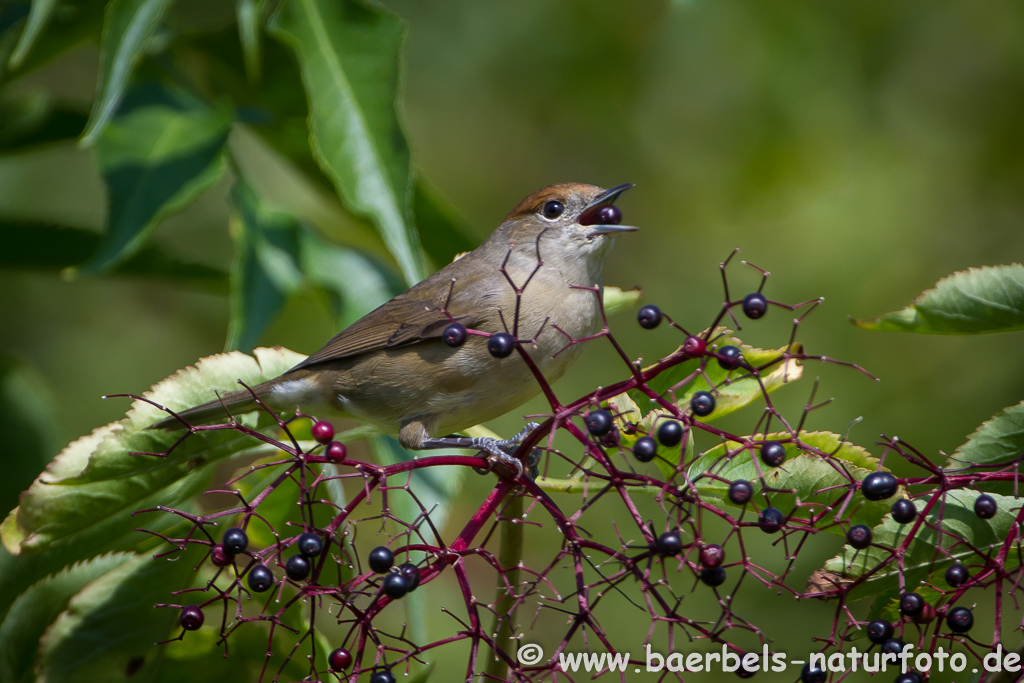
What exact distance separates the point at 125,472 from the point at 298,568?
2.71 ft

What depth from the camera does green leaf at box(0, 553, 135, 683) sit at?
10.2 feet

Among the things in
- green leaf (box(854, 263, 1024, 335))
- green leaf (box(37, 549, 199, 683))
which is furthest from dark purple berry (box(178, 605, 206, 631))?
green leaf (box(854, 263, 1024, 335))

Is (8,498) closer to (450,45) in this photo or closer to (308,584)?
(308,584)

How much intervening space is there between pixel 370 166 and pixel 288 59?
1.00 meters

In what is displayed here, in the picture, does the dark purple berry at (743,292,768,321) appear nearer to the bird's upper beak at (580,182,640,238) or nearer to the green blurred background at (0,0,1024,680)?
the bird's upper beak at (580,182,640,238)

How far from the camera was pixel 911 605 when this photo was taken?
215cm

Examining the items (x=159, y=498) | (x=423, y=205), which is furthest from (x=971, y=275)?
(x=159, y=498)

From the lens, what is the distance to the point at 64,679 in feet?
10.3

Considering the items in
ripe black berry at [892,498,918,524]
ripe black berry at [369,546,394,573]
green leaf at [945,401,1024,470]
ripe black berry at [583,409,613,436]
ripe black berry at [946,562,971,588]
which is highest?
green leaf at [945,401,1024,470]

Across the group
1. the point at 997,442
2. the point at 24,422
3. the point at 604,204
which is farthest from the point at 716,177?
the point at 24,422

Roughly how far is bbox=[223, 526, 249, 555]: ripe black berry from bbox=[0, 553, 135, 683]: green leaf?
3.49 ft

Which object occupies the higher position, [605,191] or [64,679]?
[605,191]

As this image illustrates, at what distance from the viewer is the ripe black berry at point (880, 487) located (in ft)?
6.93

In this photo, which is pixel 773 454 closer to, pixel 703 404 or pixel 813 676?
pixel 703 404
